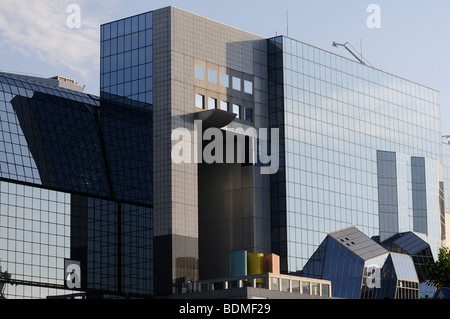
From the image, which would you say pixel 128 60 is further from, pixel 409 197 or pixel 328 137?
pixel 409 197

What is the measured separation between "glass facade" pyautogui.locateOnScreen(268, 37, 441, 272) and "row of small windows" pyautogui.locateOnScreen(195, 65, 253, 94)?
381cm

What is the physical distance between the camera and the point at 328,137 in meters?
116

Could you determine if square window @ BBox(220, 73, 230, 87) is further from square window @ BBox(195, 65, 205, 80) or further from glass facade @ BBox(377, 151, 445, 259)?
glass facade @ BBox(377, 151, 445, 259)

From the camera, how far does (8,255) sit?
A: 90.6m

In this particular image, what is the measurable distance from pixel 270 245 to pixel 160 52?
27069 millimetres

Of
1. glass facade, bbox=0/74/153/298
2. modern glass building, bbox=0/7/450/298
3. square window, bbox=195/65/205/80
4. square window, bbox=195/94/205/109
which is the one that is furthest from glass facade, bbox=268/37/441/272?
glass facade, bbox=0/74/153/298

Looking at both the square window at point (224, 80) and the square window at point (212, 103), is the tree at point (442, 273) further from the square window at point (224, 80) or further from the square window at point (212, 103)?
the square window at point (224, 80)

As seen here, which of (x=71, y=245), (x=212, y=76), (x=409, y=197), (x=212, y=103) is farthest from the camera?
(x=409, y=197)

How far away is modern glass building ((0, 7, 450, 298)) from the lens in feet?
315

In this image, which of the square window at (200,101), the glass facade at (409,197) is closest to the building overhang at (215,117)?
the square window at (200,101)

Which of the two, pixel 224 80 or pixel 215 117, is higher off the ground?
pixel 224 80

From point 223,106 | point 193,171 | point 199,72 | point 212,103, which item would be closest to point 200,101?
point 212,103

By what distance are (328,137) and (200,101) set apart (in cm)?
2176
